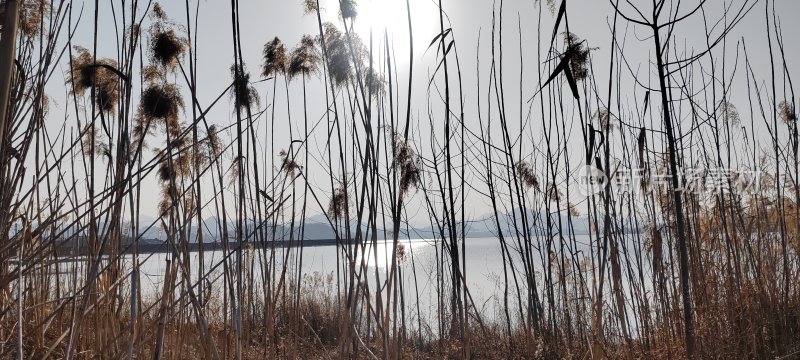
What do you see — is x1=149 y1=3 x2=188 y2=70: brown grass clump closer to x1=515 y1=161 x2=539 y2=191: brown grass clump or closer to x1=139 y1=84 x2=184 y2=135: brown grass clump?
x1=139 y1=84 x2=184 y2=135: brown grass clump

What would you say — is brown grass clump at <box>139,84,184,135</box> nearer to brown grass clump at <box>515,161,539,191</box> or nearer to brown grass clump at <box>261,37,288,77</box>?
brown grass clump at <box>261,37,288,77</box>

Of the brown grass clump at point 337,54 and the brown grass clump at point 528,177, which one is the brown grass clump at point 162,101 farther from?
the brown grass clump at point 528,177

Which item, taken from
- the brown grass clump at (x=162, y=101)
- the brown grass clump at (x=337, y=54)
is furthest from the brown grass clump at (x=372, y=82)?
the brown grass clump at (x=162, y=101)

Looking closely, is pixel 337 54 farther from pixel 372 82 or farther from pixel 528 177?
pixel 528 177

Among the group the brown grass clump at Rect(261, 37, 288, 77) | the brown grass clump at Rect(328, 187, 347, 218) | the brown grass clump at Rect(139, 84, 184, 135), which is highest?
the brown grass clump at Rect(261, 37, 288, 77)

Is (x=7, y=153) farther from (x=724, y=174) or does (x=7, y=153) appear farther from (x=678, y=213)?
(x=724, y=174)

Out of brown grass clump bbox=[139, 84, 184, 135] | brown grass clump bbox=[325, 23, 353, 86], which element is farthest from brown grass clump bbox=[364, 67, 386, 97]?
brown grass clump bbox=[139, 84, 184, 135]

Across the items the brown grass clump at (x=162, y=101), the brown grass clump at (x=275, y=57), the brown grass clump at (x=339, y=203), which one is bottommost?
the brown grass clump at (x=339, y=203)

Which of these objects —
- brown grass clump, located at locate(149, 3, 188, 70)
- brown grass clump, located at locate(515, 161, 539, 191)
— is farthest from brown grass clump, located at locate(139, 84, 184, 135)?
brown grass clump, located at locate(515, 161, 539, 191)

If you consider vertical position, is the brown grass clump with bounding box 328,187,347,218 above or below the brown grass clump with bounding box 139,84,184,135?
below

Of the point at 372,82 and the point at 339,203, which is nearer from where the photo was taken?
the point at 372,82

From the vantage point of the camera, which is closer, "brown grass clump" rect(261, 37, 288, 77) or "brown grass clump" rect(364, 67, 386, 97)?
"brown grass clump" rect(364, 67, 386, 97)

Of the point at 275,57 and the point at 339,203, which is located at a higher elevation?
the point at 275,57

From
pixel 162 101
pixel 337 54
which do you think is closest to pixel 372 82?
pixel 337 54
